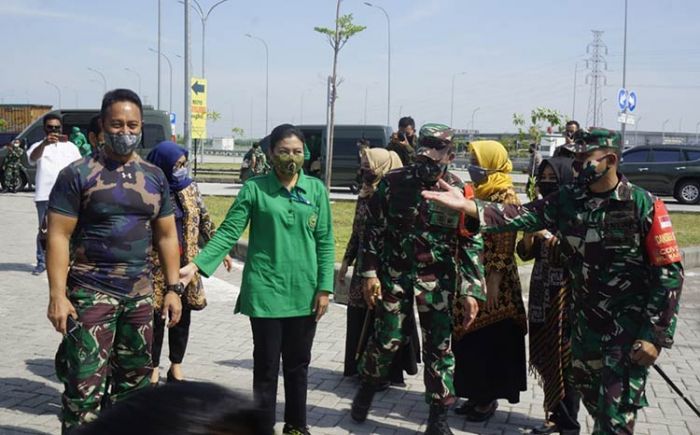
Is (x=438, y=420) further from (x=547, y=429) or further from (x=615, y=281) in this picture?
(x=615, y=281)

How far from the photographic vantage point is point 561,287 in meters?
5.08

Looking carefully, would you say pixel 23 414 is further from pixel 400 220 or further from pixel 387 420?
pixel 400 220

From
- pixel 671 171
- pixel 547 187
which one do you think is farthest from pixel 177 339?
pixel 671 171

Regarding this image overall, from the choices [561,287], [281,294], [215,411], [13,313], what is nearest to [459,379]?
[561,287]

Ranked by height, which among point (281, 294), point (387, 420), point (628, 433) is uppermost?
point (281, 294)

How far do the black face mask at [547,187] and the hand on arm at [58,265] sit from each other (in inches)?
115

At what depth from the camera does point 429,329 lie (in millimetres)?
5000

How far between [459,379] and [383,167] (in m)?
1.63

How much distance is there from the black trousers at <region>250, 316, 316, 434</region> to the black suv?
19930mm

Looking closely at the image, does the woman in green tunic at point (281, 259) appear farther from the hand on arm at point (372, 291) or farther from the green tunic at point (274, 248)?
the hand on arm at point (372, 291)

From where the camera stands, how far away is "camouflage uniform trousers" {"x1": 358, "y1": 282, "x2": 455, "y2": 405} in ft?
16.3

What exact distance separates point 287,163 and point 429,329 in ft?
4.38

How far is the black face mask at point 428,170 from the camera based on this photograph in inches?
195

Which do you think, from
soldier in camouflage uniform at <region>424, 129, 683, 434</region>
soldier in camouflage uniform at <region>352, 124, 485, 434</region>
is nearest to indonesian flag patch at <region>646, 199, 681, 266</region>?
soldier in camouflage uniform at <region>424, 129, 683, 434</region>
